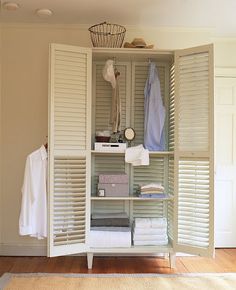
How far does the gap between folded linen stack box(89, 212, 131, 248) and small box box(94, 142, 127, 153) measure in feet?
2.21

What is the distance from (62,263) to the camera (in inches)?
138

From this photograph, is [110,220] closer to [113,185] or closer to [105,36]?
[113,185]

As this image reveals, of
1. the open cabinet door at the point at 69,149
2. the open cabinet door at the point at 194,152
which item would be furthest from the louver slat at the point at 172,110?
the open cabinet door at the point at 69,149

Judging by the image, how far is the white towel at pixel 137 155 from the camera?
132 inches

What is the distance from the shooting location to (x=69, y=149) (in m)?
3.19

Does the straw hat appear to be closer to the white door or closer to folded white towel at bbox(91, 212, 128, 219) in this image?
the white door

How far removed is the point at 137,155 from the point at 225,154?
136 centimetres

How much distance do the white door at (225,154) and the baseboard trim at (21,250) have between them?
6.74ft

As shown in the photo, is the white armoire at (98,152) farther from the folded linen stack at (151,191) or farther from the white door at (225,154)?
the white door at (225,154)

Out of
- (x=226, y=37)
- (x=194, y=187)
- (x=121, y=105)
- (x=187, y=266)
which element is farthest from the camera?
(x=226, y=37)

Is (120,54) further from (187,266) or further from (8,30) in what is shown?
(187,266)

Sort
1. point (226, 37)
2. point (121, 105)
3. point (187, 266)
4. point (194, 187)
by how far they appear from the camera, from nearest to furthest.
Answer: point (194, 187)
point (187, 266)
point (121, 105)
point (226, 37)

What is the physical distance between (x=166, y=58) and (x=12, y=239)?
2509mm

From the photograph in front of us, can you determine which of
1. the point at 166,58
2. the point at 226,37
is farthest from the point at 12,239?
the point at 226,37
